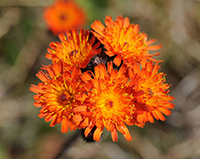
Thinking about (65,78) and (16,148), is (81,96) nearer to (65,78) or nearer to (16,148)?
(65,78)

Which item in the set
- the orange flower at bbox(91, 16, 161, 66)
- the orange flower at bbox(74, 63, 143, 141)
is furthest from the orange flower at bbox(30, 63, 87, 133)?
the orange flower at bbox(91, 16, 161, 66)

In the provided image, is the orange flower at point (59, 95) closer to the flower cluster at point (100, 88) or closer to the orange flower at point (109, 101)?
the flower cluster at point (100, 88)

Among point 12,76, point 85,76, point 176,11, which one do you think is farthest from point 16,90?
point 176,11

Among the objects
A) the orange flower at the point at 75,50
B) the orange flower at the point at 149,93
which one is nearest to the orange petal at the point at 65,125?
the orange flower at the point at 75,50

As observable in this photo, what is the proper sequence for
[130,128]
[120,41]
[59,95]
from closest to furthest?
1. [59,95]
2. [120,41]
3. [130,128]

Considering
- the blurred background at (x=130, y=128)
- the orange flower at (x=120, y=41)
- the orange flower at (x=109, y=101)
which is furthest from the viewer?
the blurred background at (x=130, y=128)

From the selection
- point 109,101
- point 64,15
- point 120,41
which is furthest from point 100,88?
point 64,15

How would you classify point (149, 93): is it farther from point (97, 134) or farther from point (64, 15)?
point (64, 15)
